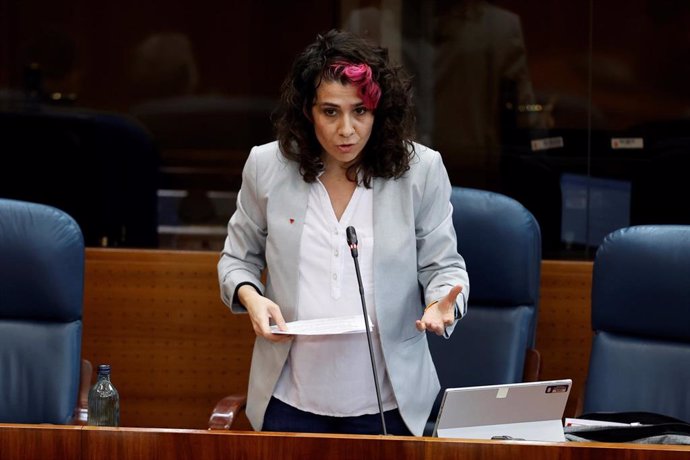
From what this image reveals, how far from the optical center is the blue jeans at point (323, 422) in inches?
89.6

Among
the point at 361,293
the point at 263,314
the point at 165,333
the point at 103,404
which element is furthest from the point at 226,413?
the point at 165,333

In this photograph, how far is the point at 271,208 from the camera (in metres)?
2.34

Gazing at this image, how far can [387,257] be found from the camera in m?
2.28

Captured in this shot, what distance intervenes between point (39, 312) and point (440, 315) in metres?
1.17

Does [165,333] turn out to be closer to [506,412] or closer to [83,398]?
[83,398]

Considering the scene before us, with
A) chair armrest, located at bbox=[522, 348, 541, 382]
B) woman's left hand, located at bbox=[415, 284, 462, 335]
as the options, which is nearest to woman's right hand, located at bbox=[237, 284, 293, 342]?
woman's left hand, located at bbox=[415, 284, 462, 335]

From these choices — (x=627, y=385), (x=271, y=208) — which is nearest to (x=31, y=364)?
(x=271, y=208)

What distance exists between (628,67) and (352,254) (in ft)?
6.23

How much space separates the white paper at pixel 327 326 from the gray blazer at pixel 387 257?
0.33ft

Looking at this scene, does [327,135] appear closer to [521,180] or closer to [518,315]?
[518,315]

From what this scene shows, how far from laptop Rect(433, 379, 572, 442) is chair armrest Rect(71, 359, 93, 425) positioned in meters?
1.12

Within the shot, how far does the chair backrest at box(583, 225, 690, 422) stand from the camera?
8.96ft

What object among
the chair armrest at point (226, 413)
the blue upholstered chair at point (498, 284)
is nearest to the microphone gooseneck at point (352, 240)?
the chair armrest at point (226, 413)

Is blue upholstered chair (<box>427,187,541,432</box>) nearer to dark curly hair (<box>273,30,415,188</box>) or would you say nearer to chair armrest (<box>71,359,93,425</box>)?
dark curly hair (<box>273,30,415,188</box>)
